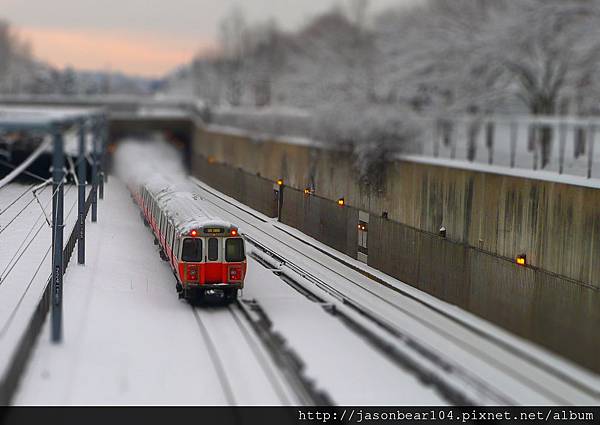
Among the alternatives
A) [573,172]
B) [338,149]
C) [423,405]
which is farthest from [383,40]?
[423,405]

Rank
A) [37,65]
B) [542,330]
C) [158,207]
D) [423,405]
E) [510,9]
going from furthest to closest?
[37,65], [510,9], [158,207], [542,330], [423,405]

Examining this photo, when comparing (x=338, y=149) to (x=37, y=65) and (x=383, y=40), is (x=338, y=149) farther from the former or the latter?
(x=37, y=65)

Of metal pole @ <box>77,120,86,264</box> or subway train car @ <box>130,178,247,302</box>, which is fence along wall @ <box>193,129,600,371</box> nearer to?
subway train car @ <box>130,178,247,302</box>

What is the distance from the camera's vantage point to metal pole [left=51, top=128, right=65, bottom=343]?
17.4 m

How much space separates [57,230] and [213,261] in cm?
548

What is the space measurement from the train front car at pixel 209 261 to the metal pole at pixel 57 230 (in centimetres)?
471

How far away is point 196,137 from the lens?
61.8 metres

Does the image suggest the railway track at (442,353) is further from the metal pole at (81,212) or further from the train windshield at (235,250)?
the metal pole at (81,212)

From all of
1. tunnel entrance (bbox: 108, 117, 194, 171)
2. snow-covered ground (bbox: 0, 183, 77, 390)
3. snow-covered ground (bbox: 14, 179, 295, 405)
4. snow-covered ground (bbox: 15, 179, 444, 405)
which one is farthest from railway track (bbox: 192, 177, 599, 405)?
tunnel entrance (bbox: 108, 117, 194, 171)

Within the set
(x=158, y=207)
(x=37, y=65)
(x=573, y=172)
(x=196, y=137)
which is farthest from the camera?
(x=37, y=65)

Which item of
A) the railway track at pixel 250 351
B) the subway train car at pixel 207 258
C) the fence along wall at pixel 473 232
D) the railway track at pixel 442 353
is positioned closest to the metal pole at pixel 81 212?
the subway train car at pixel 207 258

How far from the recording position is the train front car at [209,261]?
22.6 meters

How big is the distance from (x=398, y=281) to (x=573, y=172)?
699cm

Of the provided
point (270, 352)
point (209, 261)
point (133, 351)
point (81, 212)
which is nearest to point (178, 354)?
point (133, 351)
